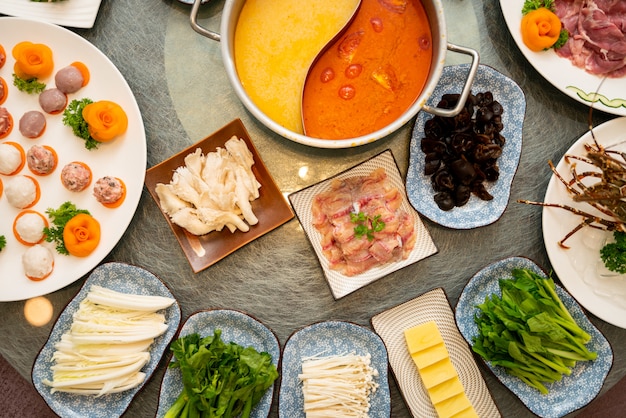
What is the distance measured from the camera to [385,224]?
2.47 meters

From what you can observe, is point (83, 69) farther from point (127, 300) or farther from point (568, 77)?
point (568, 77)

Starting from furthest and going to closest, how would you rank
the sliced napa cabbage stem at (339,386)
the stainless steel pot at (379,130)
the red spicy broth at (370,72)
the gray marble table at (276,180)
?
the gray marble table at (276,180) → the sliced napa cabbage stem at (339,386) → the red spicy broth at (370,72) → the stainless steel pot at (379,130)

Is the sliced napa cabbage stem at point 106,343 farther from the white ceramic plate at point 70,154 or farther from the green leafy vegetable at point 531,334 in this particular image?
the green leafy vegetable at point 531,334

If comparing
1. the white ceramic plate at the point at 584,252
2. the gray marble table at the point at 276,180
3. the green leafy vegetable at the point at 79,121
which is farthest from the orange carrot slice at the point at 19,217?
the white ceramic plate at the point at 584,252

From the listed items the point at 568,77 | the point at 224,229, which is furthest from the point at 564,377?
the point at 224,229

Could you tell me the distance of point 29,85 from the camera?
252 centimetres

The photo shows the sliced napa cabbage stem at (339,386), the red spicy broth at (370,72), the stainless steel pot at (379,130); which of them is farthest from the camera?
the sliced napa cabbage stem at (339,386)

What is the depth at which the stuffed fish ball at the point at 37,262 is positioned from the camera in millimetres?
2463

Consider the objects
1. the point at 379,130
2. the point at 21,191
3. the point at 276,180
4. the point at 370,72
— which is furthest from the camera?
the point at 276,180

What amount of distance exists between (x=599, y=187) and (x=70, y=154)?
2564mm

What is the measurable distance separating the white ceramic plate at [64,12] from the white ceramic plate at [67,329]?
1.20m

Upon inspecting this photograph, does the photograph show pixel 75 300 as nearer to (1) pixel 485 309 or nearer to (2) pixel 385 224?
(2) pixel 385 224

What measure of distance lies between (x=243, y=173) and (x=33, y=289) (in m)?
1.16

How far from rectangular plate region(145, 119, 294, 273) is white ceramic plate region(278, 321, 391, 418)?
53 cm
